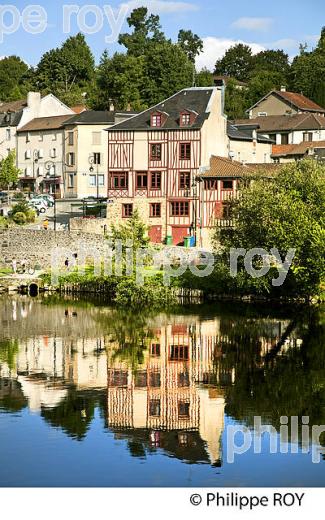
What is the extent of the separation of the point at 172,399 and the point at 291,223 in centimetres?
1767

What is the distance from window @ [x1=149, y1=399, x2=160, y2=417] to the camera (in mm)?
26017

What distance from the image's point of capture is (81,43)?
4099 inches

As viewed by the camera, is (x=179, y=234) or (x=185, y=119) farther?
(x=185, y=119)

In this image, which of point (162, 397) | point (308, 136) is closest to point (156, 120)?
point (308, 136)

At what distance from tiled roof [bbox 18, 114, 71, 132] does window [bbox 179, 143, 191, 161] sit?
62.5 ft

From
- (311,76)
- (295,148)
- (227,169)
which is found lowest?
(227,169)

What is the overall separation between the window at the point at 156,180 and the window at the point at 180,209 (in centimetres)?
139

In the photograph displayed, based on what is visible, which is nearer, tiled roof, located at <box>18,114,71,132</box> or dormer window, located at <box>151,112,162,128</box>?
dormer window, located at <box>151,112,162,128</box>

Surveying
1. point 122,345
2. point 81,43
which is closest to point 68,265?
point 122,345

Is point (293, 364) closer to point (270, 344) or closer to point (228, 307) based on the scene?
point (270, 344)

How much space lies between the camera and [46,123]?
76375 mm

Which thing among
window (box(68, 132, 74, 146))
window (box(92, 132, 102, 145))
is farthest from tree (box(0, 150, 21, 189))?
window (box(92, 132, 102, 145))

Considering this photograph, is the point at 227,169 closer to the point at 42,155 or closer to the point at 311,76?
the point at 42,155

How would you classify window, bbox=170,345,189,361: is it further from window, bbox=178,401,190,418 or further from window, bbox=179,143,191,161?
window, bbox=179,143,191,161
